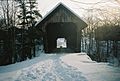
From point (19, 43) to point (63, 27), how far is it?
1780 cm

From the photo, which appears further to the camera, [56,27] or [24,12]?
[24,12]

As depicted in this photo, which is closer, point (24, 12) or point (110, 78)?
point (110, 78)

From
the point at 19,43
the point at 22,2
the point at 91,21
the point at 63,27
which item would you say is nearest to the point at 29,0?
the point at 22,2

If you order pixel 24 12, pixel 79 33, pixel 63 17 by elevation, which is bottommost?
pixel 79 33

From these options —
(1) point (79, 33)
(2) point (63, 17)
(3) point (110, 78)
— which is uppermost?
(2) point (63, 17)

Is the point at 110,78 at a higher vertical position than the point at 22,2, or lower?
lower

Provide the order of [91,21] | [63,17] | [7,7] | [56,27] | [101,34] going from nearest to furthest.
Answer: [63,17] < [56,27] < [101,34] < [7,7] < [91,21]

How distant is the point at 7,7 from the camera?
3934 cm

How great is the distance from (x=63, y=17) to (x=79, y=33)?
2320mm

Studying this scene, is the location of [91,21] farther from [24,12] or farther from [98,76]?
[98,76]

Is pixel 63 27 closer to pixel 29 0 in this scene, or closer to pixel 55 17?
pixel 55 17

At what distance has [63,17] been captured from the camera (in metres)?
22.6

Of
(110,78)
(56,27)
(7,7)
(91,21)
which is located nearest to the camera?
(110,78)

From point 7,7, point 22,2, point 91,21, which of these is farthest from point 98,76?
point 91,21
